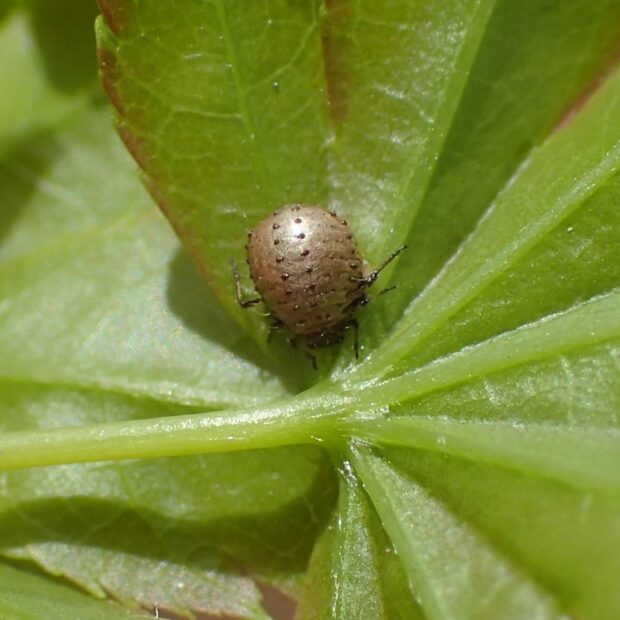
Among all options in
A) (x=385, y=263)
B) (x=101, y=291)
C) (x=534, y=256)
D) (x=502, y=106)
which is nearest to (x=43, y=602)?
(x=101, y=291)

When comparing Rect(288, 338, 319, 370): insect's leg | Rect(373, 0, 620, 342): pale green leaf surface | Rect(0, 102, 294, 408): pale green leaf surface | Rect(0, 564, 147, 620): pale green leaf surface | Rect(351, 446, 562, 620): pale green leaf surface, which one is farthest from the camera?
Rect(0, 102, 294, 408): pale green leaf surface

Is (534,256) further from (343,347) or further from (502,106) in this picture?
(343,347)

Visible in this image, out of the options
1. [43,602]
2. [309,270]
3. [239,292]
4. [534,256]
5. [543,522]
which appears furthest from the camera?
[309,270]

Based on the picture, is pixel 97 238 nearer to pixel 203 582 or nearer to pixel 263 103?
pixel 263 103

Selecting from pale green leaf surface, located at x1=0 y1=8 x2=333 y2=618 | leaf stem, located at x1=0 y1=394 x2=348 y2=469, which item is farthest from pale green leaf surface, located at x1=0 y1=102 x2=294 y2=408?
leaf stem, located at x1=0 y1=394 x2=348 y2=469

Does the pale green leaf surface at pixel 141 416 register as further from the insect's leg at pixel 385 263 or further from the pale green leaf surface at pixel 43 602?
the insect's leg at pixel 385 263

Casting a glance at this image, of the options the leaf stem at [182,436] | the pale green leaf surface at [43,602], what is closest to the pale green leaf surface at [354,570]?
the leaf stem at [182,436]

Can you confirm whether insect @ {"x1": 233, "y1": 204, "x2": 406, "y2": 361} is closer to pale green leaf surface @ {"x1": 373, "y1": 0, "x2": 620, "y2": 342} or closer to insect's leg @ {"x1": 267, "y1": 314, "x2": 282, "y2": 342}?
insect's leg @ {"x1": 267, "y1": 314, "x2": 282, "y2": 342}

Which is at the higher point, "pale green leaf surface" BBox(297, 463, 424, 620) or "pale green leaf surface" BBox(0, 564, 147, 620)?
"pale green leaf surface" BBox(0, 564, 147, 620)
